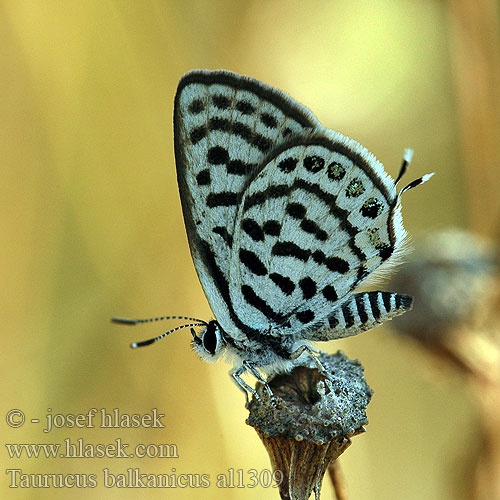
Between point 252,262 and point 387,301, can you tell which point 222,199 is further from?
point 387,301

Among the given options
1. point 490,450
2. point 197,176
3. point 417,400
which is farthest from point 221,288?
point 417,400

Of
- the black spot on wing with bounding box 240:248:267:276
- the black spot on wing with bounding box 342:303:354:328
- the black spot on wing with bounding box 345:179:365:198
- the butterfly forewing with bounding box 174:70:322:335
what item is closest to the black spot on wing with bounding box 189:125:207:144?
the butterfly forewing with bounding box 174:70:322:335

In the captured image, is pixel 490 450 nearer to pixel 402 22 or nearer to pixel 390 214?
pixel 390 214

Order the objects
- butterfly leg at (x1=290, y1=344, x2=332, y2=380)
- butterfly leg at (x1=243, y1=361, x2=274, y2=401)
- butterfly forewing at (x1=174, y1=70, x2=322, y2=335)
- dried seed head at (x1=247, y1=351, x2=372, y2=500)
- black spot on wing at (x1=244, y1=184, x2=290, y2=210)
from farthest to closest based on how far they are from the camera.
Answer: black spot on wing at (x1=244, y1=184, x2=290, y2=210) → butterfly forewing at (x1=174, y1=70, x2=322, y2=335) → butterfly leg at (x1=290, y1=344, x2=332, y2=380) → butterfly leg at (x1=243, y1=361, x2=274, y2=401) → dried seed head at (x1=247, y1=351, x2=372, y2=500)

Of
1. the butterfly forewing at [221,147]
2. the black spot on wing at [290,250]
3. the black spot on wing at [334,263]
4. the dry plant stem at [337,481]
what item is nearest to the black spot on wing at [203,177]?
the butterfly forewing at [221,147]

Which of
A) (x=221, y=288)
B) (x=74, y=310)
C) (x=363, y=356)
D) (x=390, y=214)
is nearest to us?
(x=390, y=214)

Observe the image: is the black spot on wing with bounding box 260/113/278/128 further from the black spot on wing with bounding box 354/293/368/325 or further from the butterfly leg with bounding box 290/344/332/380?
the butterfly leg with bounding box 290/344/332/380
